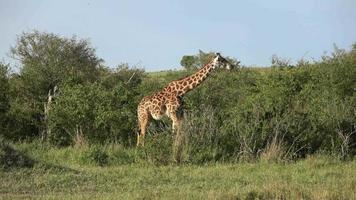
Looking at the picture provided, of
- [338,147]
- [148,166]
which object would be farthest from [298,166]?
[148,166]

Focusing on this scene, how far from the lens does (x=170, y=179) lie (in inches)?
471

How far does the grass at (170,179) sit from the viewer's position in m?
9.53

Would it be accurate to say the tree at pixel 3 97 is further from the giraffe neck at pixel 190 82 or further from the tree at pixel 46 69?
the giraffe neck at pixel 190 82

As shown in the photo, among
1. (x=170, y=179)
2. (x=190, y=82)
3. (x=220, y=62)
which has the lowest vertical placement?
(x=170, y=179)

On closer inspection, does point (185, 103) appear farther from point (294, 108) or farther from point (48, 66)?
point (48, 66)

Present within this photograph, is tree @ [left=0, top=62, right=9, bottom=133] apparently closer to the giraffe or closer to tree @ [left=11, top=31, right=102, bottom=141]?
tree @ [left=11, top=31, right=102, bottom=141]

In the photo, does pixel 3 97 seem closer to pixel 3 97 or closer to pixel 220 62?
pixel 3 97

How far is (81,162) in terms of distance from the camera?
15148 millimetres

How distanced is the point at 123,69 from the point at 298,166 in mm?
15784

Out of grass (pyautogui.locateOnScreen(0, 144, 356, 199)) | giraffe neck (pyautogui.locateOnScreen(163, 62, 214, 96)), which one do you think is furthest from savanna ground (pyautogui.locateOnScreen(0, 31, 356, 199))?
giraffe neck (pyautogui.locateOnScreen(163, 62, 214, 96))

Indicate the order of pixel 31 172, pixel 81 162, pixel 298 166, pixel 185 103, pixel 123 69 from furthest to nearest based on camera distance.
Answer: pixel 123 69, pixel 185 103, pixel 81 162, pixel 298 166, pixel 31 172

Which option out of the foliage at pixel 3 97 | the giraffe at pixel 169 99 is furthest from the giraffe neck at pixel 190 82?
the foliage at pixel 3 97

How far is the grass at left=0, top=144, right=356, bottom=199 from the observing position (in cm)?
953

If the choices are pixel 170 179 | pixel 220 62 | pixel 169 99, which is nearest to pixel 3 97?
pixel 169 99
